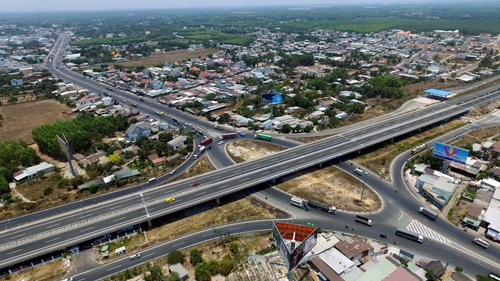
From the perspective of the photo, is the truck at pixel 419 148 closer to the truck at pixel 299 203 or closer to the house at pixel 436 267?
the truck at pixel 299 203

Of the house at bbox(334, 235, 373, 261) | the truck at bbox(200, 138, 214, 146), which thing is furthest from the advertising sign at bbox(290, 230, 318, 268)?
the truck at bbox(200, 138, 214, 146)

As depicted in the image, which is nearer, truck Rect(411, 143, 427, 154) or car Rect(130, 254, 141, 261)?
car Rect(130, 254, 141, 261)

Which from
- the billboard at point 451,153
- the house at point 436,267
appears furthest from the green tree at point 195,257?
the billboard at point 451,153

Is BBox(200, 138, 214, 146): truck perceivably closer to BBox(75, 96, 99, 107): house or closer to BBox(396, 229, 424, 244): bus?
BBox(396, 229, 424, 244): bus

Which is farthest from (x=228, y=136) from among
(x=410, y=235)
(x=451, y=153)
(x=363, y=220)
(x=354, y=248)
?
(x=451, y=153)

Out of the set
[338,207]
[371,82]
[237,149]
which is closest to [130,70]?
[237,149]

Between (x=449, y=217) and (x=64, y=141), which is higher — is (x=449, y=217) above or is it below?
below

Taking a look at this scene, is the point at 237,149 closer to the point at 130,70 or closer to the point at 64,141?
the point at 64,141

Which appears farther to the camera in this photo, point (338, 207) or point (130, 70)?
point (130, 70)
